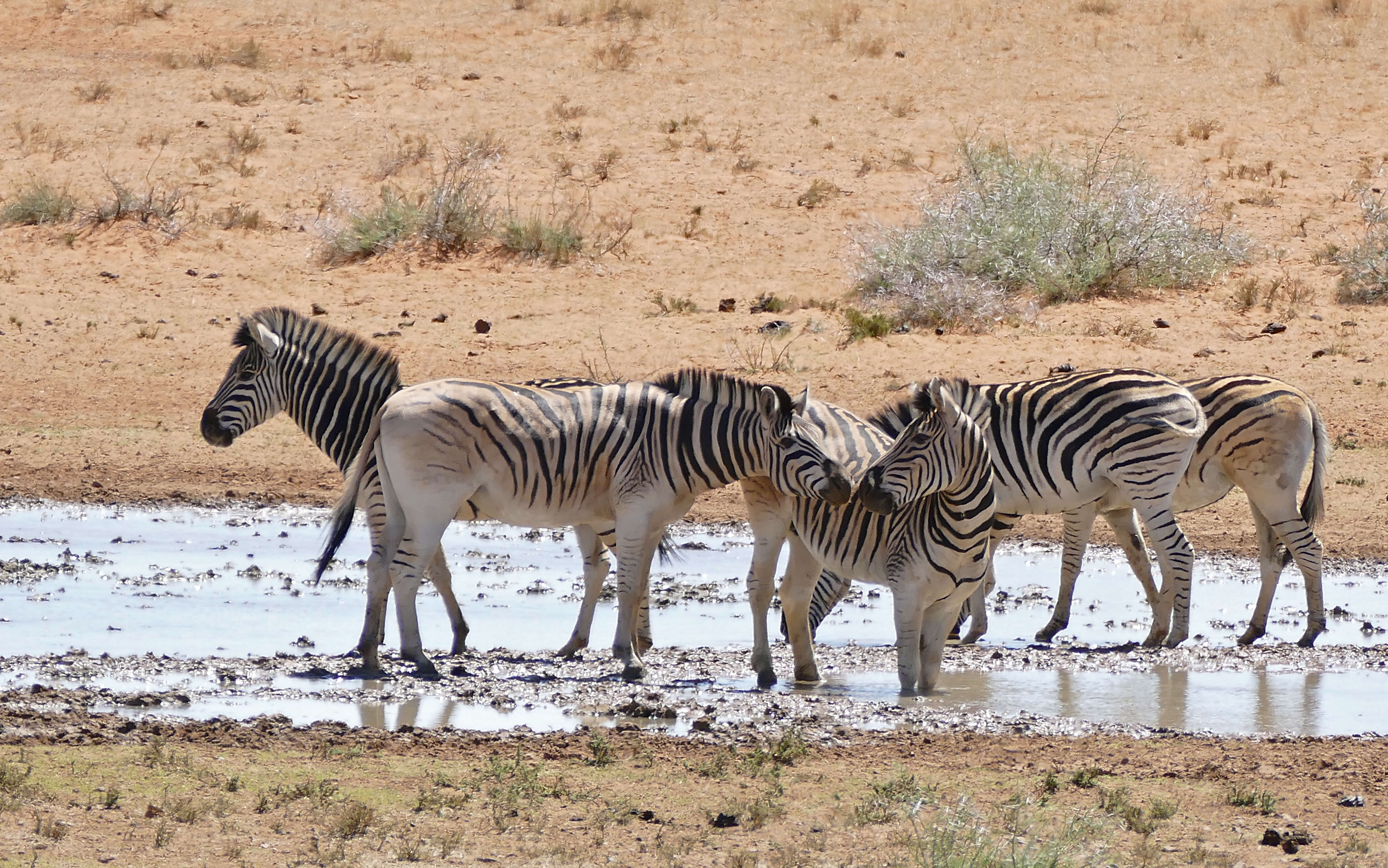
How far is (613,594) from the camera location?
39.9ft

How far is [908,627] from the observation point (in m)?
8.84

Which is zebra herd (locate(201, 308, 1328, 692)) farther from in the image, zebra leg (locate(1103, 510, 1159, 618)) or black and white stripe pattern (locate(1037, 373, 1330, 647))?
zebra leg (locate(1103, 510, 1159, 618))

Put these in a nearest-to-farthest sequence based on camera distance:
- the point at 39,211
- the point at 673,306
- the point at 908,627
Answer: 1. the point at 908,627
2. the point at 673,306
3. the point at 39,211

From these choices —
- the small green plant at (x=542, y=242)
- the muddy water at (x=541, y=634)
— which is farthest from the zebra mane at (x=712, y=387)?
the small green plant at (x=542, y=242)

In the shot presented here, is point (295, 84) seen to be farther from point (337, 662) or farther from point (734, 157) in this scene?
point (337, 662)

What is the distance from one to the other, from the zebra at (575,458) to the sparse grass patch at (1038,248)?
10664mm

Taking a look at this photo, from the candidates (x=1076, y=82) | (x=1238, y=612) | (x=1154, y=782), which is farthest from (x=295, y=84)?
(x=1154, y=782)

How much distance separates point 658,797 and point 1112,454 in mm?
5268

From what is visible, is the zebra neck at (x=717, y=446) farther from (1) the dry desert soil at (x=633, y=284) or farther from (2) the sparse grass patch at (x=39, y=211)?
(2) the sparse grass patch at (x=39, y=211)

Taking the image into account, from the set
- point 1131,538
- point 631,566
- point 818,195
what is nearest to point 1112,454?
point 1131,538

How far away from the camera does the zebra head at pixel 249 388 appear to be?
10570 mm

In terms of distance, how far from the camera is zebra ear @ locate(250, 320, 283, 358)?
10469mm

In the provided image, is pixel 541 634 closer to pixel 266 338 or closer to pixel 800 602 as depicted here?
pixel 800 602

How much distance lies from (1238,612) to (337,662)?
641 cm
